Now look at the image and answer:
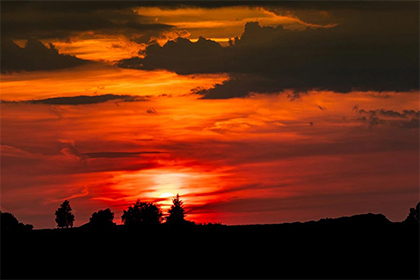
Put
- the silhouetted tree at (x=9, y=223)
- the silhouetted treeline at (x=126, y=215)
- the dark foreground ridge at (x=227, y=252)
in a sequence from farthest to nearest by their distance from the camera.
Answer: the silhouetted treeline at (x=126, y=215)
the silhouetted tree at (x=9, y=223)
the dark foreground ridge at (x=227, y=252)

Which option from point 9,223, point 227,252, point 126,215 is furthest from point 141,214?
point 227,252

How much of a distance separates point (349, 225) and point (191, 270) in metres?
18.3

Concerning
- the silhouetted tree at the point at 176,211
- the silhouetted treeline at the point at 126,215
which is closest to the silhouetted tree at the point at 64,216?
the silhouetted treeline at the point at 126,215

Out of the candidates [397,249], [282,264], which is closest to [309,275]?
[282,264]

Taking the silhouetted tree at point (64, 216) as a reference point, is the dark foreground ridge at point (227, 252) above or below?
below

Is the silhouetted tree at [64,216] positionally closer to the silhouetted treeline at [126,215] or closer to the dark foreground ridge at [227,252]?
the silhouetted treeline at [126,215]

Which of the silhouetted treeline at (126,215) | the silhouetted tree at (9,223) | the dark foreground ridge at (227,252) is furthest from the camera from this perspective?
the silhouetted treeline at (126,215)

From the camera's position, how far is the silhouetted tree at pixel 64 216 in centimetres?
16000

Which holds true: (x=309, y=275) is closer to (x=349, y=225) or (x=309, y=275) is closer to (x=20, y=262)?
(x=349, y=225)

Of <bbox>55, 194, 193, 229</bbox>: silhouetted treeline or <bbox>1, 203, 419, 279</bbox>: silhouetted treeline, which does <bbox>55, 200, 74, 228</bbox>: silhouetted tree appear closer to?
<bbox>55, 194, 193, 229</bbox>: silhouetted treeline

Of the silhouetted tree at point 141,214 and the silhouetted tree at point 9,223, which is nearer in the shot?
the silhouetted tree at point 9,223

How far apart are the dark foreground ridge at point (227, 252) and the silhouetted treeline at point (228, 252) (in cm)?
9

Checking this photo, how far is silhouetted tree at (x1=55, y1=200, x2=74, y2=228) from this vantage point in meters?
160

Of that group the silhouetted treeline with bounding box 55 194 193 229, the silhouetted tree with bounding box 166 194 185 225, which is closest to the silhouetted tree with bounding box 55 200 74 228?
the silhouetted treeline with bounding box 55 194 193 229
